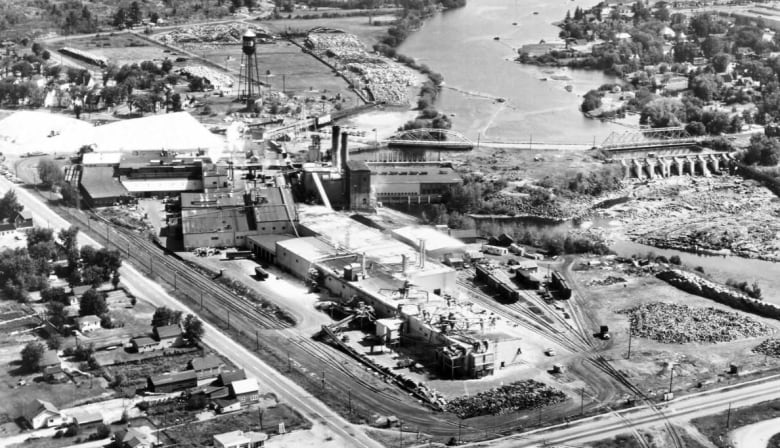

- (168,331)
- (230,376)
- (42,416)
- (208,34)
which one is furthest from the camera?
(208,34)

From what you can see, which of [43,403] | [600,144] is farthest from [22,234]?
[600,144]

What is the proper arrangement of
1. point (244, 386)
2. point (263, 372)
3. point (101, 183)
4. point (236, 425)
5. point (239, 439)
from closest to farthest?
point (239, 439), point (236, 425), point (244, 386), point (263, 372), point (101, 183)

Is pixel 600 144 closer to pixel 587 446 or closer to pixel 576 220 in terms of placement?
pixel 576 220

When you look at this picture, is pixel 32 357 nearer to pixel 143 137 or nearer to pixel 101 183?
pixel 101 183

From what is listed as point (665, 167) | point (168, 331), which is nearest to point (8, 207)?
point (168, 331)

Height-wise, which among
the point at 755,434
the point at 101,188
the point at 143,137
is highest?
the point at 143,137

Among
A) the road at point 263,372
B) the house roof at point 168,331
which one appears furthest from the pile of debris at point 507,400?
the house roof at point 168,331
